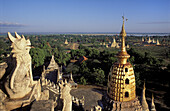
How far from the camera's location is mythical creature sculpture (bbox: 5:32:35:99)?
7.83m

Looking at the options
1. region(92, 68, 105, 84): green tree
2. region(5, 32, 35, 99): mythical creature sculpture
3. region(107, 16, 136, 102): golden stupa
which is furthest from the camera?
region(92, 68, 105, 84): green tree

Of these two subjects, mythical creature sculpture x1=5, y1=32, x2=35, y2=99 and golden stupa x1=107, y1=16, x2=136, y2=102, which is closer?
golden stupa x1=107, y1=16, x2=136, y2=102

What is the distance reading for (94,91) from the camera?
29.8 meters

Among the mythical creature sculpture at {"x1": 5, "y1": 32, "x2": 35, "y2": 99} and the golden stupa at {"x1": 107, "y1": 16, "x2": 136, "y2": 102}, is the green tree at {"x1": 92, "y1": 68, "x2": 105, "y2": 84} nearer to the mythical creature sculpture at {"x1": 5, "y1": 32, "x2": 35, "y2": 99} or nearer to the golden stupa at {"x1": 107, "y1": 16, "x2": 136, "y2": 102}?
the golden stupa at {"x1": 107, "y1": 16, "x2": 136, "y2": 102}

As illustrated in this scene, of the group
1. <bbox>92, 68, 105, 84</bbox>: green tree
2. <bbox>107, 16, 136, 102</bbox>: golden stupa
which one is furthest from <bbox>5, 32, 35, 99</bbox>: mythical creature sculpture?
<bbox>92, 68, 105, 84</bbox>: green tree

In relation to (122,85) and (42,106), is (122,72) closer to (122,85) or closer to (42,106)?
(122,85)

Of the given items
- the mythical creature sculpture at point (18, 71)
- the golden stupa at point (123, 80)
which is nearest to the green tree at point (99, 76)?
the golden stupa at point (123, 80)

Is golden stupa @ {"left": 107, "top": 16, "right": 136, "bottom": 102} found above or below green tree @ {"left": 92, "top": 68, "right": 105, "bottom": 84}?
above

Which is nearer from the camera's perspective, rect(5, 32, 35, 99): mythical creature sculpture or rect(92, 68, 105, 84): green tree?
rect(5, 32, 35, 99): mythical creature sculpture

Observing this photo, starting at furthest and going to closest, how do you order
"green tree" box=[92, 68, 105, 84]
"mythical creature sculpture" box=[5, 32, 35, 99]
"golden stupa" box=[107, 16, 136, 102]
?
"green tree" box=[92, 68, 105, 84]
"mythical creature sculpture" box=[5, 32, 35, 99]
"golden stupa" box=[107, 16, 136, 102]

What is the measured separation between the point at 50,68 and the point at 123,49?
870 inches

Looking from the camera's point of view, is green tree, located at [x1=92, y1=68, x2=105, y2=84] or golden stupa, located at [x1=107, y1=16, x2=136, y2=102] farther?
green tree, located at [x1=92, y1=68, x2=105, y2=84]

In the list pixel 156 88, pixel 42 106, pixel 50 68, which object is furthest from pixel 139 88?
pixel 42 106

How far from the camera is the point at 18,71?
795 centimetres
